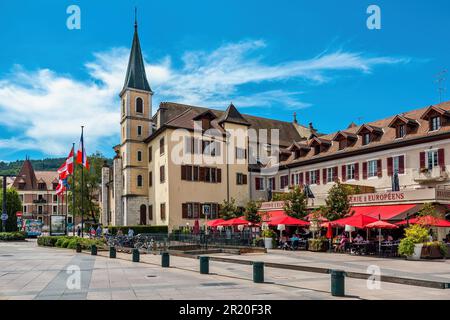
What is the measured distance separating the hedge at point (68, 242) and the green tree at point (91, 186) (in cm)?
3571

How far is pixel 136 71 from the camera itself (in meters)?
58.8

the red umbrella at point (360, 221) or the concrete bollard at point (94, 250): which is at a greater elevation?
the red umbrella at point (360, 221)

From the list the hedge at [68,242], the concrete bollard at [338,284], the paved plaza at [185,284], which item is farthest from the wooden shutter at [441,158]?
the hedge at [68,242]

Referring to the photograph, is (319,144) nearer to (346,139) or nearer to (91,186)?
(346,139)

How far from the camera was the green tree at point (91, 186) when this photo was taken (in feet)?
255

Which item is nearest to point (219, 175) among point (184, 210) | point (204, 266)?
point (184, 210)

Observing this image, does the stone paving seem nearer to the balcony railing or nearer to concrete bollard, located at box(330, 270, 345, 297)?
concrete bollard, located at box(330, 270, 345, 297)

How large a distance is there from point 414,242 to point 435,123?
13.0 m

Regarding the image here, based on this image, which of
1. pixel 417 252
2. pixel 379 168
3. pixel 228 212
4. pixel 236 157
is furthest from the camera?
pixel 236 157

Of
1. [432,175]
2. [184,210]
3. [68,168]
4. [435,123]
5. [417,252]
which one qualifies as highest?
[435,123]

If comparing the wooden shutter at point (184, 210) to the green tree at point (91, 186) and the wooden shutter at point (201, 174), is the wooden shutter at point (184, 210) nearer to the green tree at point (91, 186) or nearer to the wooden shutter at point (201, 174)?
the wooden shutter at point (201, 174)

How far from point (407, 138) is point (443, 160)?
346 cm

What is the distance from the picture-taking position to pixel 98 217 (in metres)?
86.5
